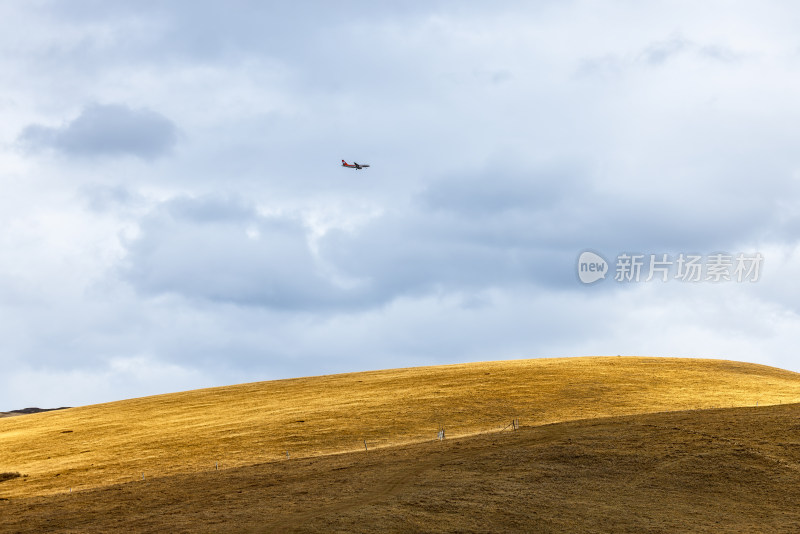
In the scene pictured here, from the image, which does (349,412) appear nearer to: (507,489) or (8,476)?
(8,476)

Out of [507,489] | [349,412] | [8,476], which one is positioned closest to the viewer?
[507,489]

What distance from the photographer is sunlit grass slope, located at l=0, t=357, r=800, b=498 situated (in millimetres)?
47125

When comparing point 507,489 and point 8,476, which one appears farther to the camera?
point 8,476

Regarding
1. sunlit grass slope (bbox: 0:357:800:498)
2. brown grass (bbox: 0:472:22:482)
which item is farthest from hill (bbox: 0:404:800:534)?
brown grass (bbox: 0:472:22:482)

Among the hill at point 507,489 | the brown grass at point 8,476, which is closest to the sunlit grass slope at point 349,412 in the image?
the brown grass at point 8,476

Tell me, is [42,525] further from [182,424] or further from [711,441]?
[711,441]

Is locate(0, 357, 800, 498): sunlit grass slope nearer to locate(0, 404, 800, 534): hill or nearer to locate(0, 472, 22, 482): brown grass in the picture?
locate(0, 472, 22, 482): brown grass

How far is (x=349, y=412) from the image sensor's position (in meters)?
55.4

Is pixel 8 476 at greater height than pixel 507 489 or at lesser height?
greater

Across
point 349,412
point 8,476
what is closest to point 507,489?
point 349,412

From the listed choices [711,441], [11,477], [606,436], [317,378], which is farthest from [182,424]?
[711,441]

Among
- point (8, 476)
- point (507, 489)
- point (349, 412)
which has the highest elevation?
point (349, 412)

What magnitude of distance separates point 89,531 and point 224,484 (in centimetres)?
739

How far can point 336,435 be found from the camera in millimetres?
48906
